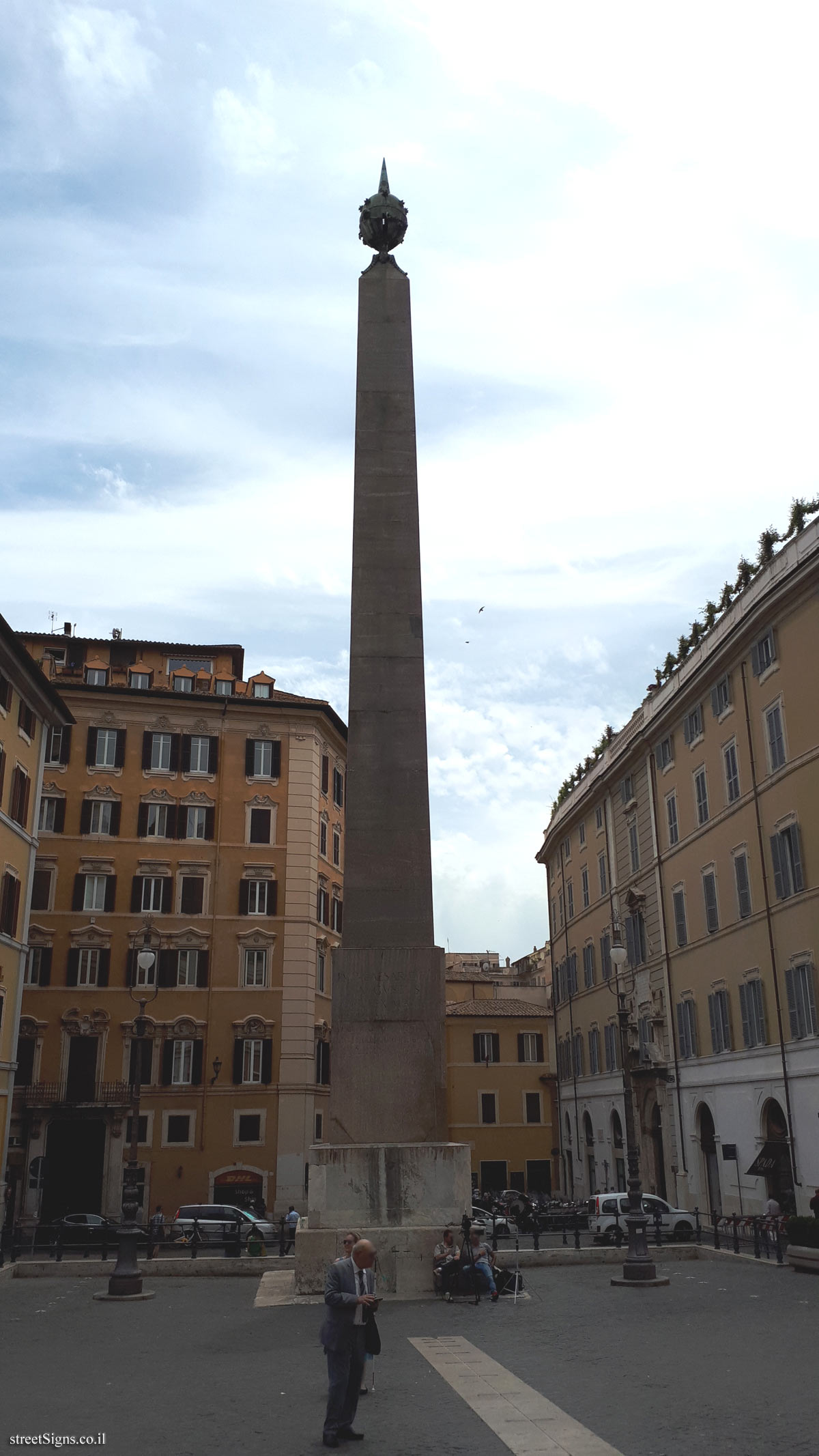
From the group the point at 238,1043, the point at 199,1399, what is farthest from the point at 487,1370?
the point at 238,1043

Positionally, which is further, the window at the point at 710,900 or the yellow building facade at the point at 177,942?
the yellow building facade at the point at 177,942

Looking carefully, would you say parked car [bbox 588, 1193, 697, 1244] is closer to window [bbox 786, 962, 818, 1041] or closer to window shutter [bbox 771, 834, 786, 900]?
window [bbox 786, 962, 818, 1041]

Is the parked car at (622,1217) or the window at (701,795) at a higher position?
the window at (701,795)

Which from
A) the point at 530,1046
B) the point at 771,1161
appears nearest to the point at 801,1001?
the point at 771,1161

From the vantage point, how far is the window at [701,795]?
33.0 metres

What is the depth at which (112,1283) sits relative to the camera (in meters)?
16.5

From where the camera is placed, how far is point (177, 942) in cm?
3897

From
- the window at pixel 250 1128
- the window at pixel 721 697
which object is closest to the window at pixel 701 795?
the window at pixel 721 697

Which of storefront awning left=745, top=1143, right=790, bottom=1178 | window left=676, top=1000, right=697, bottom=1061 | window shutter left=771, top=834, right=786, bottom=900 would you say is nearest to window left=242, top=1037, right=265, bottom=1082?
window left=676, top=1000, right=697, bottom=1061

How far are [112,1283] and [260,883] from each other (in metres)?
24.0

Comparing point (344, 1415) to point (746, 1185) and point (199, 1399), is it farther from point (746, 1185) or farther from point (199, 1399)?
point (746, 1185)

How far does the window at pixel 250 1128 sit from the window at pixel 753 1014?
16193 mm

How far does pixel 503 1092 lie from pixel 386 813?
3959 cm

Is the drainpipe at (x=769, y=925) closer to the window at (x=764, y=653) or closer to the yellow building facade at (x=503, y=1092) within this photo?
the window at (x=764, y=653)
